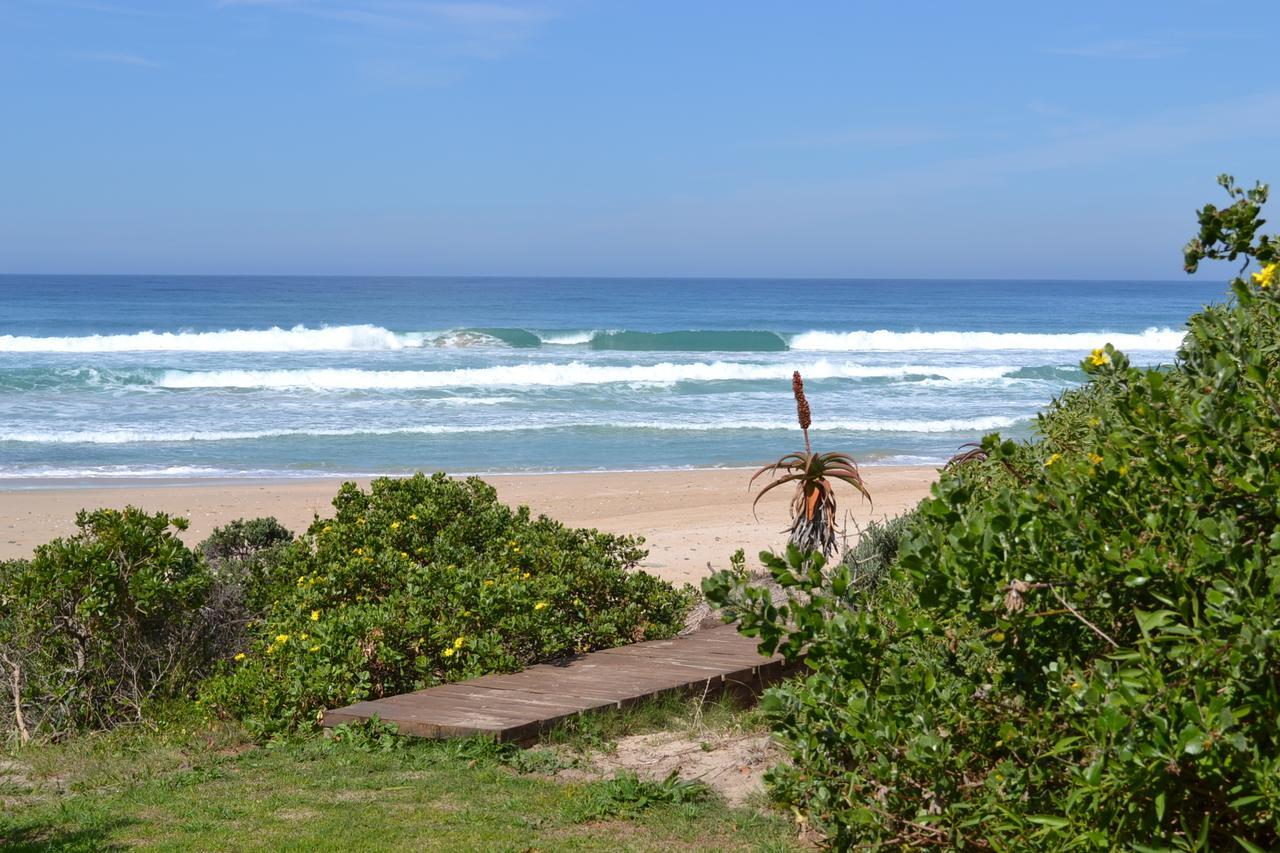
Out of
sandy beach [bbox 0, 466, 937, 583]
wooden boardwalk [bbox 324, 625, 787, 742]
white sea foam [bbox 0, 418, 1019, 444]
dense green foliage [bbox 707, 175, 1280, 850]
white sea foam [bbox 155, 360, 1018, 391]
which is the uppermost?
dense green foliage [bbox 707, 175, 1280, 850]

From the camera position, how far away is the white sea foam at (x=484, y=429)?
24.8 metres

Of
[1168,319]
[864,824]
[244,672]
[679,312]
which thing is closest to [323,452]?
[244,672]

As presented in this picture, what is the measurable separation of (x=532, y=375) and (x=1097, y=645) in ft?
115

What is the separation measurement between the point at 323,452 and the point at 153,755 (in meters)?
17.7

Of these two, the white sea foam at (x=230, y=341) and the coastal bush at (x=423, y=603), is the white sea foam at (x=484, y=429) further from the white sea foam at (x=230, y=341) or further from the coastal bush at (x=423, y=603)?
the white sea foam at (x=230, y=341)

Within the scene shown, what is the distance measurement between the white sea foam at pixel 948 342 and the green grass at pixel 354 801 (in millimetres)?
49580

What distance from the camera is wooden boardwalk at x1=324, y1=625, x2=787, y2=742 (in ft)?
19.1

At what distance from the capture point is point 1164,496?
301 centimetres

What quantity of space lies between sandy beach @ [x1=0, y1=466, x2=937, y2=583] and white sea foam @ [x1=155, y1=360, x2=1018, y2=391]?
15.4 m

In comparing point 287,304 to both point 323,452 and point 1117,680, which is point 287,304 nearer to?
point 323,452

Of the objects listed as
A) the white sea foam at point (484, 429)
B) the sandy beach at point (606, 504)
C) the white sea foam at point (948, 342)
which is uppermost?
the white sea foam at point (948, 342)

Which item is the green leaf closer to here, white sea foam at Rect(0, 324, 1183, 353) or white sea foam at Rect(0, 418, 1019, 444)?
white sea foam at Rect(0, 418, 1019, 444)

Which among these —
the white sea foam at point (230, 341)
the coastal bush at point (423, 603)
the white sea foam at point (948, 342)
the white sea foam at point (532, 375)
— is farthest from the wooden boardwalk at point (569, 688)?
the white sea foam at point (948, 342)

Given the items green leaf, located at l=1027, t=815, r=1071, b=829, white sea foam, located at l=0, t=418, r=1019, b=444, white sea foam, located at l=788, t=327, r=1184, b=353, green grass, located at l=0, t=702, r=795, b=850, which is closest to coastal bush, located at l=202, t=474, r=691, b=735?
green grass, located at l=0, t=702, r=795, b=850
